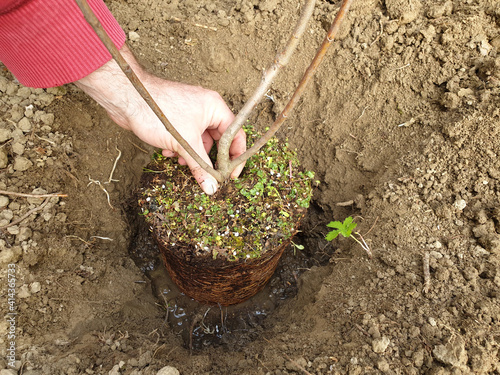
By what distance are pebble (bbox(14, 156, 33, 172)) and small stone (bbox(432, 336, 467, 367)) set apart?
7.63 ft

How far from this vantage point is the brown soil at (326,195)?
1.51m

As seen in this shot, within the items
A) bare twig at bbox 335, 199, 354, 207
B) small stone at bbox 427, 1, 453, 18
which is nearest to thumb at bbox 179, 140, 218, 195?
bare twig at bbox 335, 199, 354, 207

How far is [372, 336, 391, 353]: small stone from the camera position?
141 centimetres

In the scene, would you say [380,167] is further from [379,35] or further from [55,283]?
[55,283]

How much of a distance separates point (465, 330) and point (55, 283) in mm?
2026

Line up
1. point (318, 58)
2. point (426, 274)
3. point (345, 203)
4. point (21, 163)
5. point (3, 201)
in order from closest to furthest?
point (318, 58), point (426, 274), point (3, 201), point (21, 163), point (345, 203)

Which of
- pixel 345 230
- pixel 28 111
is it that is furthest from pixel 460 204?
pixel 28 111

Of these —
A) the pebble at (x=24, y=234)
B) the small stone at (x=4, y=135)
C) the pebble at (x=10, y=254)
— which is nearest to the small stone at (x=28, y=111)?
the small stone at (x=4, y=135)

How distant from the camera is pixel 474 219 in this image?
5.63 ft

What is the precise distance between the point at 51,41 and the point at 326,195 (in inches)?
72.6

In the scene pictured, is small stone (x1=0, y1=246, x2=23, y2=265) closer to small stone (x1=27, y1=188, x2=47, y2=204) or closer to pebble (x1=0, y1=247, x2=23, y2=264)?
pebble (x1=0, y1=247, x2=23, y2=264)

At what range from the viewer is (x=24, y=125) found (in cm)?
203

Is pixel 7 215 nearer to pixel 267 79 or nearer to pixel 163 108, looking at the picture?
pixel 163 108

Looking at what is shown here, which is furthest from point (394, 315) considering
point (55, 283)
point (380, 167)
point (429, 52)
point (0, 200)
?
point (0, 200)
